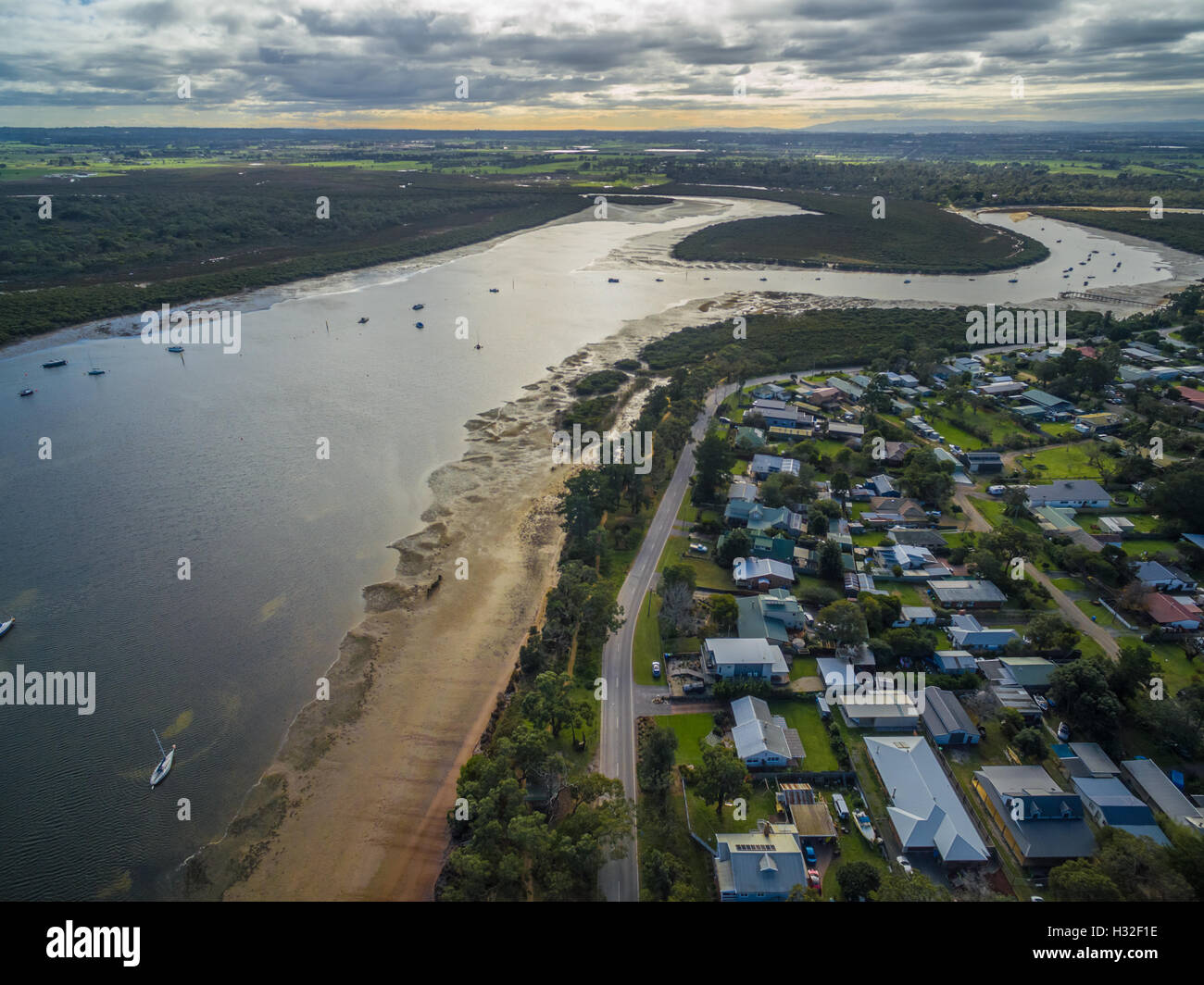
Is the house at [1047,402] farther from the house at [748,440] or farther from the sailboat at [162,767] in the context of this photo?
the sailboat at [162,767]

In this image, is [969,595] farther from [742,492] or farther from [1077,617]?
[742,492]

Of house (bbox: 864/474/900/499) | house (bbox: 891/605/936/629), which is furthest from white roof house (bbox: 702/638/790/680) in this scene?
house (bbox: 864/474/900/499)

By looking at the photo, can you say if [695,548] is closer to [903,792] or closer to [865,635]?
[865,635]

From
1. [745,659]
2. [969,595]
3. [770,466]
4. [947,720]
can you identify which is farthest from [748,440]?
[947,720]

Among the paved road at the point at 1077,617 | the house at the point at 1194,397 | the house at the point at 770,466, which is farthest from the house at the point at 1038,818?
the house at the point at 1194,397

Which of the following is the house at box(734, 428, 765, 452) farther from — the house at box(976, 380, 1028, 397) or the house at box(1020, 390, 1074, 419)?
the house at box(1020, 390, 1074, 419)

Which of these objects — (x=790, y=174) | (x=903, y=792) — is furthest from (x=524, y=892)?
(x=790, y=174)
